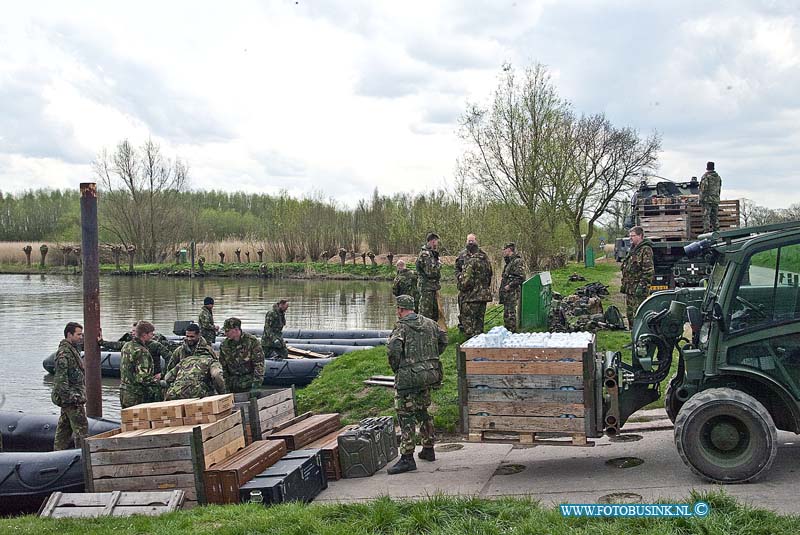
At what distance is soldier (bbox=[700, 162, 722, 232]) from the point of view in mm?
19719

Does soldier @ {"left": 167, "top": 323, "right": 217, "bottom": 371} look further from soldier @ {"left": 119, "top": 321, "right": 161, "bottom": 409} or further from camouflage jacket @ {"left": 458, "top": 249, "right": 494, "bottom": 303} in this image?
camouflage jacket @ {"left": 458, "top": 249, "right": 494, "bottom": 303}

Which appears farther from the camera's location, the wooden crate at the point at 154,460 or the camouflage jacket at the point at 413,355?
the camouflage jacket at the point at 413,355

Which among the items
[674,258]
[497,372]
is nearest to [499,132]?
[674,258]

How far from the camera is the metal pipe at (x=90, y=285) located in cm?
1212

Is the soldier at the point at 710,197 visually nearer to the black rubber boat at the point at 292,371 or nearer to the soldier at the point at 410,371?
the black rubber boat at the point at 292,371

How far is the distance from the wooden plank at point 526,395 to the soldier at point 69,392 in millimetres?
5980

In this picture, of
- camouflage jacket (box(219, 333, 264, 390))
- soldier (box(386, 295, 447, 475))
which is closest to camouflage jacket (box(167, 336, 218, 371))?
camouflage jacket (box(219, 333, 264, 390))

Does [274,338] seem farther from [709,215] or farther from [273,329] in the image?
[709,215]

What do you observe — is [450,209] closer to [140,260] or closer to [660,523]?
[660,523]

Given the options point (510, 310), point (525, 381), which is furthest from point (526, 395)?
point (510, 310)

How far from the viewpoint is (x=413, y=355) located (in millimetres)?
9023

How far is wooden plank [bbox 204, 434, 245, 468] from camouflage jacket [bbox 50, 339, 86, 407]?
3463 mm

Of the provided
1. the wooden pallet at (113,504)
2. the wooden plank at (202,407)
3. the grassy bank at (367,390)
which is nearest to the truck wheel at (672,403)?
the grassy bank at (367,390)

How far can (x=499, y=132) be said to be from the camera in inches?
1323
